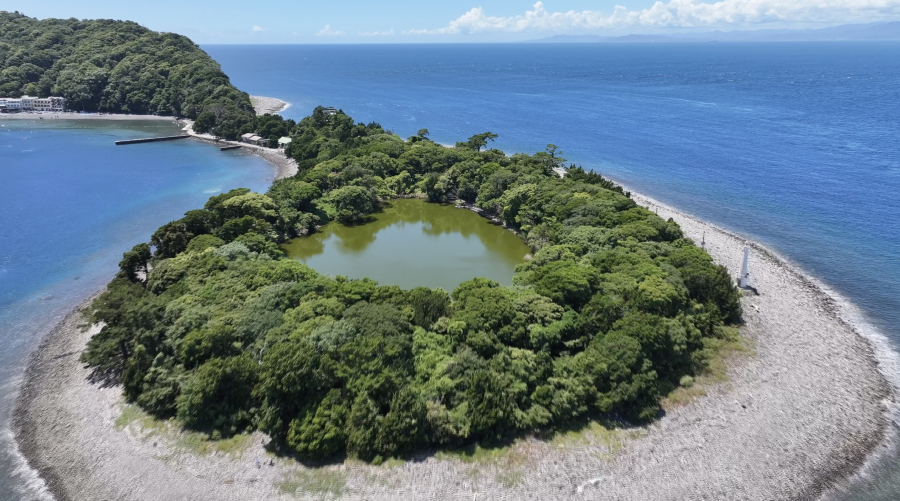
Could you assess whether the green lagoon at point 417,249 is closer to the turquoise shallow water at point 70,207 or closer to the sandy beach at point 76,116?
the turquoise shallow water at point 70,207

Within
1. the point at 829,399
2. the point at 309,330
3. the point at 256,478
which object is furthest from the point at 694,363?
the point at 256,478

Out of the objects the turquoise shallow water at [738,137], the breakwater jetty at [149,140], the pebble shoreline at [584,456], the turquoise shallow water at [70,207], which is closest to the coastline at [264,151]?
the turquoise shallow water at [70,207]

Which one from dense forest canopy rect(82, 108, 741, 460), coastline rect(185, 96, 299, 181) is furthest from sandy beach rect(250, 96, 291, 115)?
dense forest canopy rect(82, 108, 741, 460)

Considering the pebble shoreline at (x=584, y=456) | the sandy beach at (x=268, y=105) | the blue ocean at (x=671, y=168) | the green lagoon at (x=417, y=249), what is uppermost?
the sandy beach at (x=268, y=105)

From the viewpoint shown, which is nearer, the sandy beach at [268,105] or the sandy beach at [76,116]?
the sandy beach at [76,116]

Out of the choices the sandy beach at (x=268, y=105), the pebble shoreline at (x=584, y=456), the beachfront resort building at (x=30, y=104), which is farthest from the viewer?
the sandy beach at (x=268, y=105)

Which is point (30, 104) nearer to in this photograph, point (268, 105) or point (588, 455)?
point (268, 105)
